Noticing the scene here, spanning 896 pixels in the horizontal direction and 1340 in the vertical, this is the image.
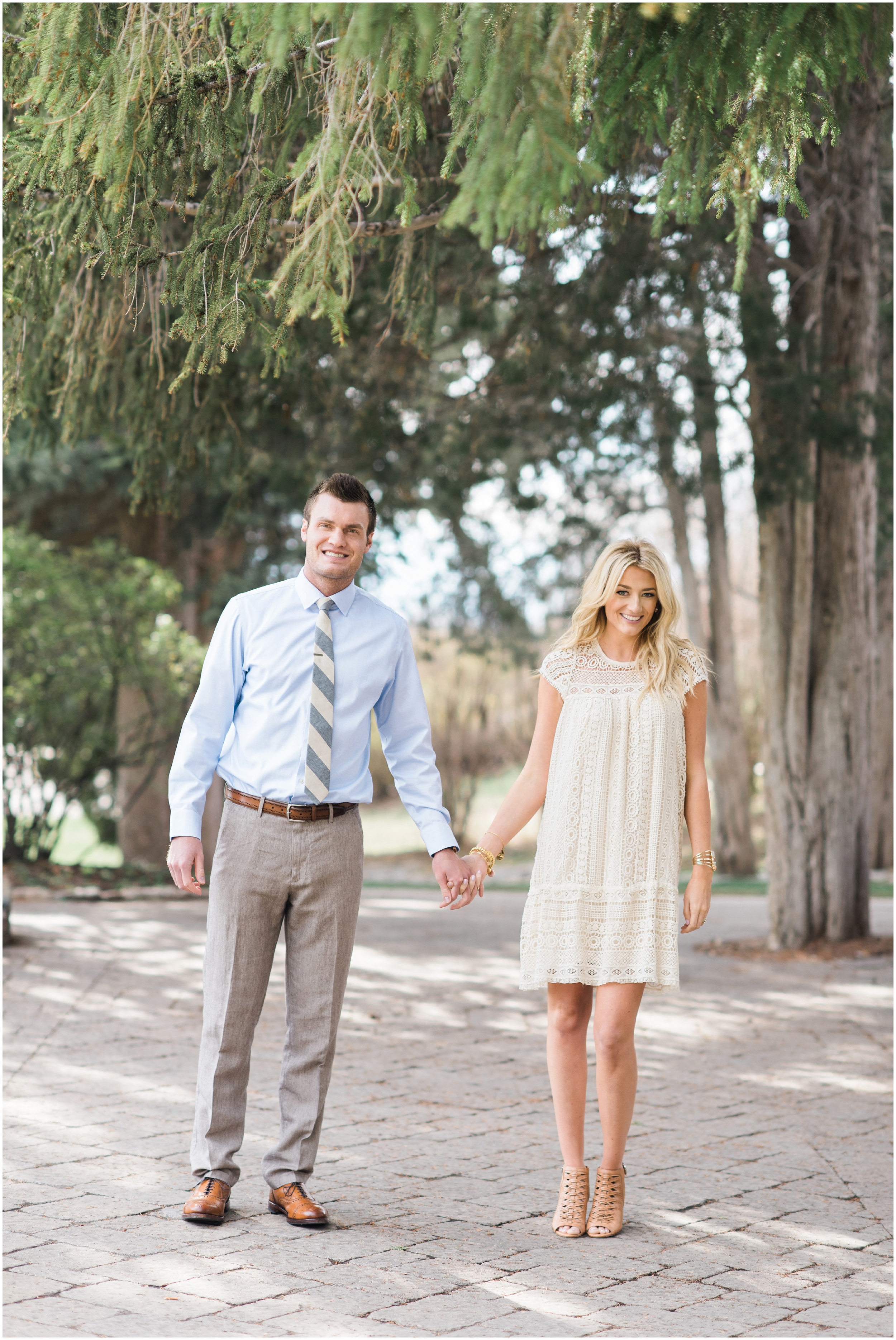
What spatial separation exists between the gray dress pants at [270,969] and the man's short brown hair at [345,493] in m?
0.95

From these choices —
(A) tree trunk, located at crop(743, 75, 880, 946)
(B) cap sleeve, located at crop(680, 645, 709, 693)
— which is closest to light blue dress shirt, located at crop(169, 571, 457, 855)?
(B) cap sleeve, located at crop(680, 645, 709, 693)

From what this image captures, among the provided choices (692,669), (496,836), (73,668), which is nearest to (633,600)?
(692,669)

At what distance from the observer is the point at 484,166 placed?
3.00m

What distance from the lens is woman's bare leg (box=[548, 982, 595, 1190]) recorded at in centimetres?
419

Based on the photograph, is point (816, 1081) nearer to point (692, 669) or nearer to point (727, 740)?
point (692, 669)

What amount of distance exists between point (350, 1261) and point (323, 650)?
1.76 m

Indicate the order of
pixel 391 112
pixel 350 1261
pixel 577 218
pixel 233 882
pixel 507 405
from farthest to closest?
pixel 507 405 → pixel 577 218 → pixel 391 112 → pixel 233 882 → pixel 350 1261

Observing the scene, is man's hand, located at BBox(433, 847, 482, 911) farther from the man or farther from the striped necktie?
the striped necktie

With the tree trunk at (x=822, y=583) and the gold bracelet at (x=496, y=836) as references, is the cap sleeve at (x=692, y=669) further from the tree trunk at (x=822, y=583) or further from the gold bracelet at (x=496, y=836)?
the tree trunk at (x=822, y=583)

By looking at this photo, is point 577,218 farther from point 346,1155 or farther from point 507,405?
point 346,1155

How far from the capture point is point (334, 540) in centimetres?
414

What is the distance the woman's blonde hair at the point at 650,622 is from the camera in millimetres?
4250

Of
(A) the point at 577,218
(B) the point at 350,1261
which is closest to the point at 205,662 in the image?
(B) the point at 350,1261

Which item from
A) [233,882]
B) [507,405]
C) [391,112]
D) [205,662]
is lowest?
[233,882]
